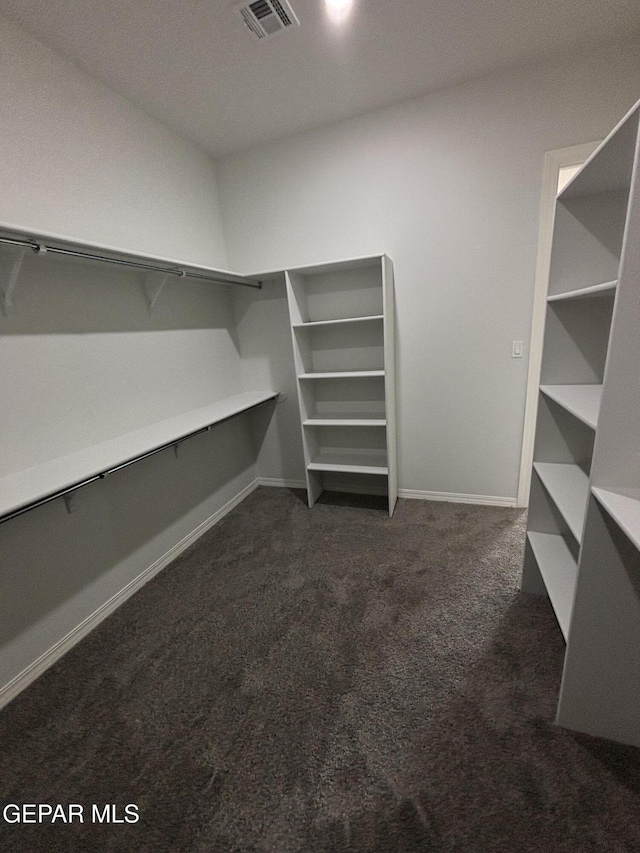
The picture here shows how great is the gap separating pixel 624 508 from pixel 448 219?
2.18m

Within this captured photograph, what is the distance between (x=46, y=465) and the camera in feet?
5.42

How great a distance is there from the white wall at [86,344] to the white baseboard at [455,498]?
5.60 ft

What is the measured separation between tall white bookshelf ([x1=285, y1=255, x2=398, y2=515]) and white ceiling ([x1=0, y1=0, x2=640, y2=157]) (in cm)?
97

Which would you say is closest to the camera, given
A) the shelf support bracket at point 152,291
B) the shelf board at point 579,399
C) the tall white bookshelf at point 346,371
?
the shelf board at point 579,399

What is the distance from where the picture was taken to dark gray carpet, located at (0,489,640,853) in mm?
1074

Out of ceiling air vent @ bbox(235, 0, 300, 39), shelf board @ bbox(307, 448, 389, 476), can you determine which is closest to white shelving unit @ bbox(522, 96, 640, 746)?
shelf board @ bbox(307, 448, 389, 476)

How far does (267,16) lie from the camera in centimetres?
160

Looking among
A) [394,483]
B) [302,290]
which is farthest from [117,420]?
[394,483]

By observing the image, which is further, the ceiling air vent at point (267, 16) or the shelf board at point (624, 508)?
the ceiling air vent at point (267, 16)

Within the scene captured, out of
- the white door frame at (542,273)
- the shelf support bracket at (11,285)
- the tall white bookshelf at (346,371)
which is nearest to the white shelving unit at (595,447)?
the white door frame at (542,273)

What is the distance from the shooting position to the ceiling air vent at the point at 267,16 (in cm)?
154

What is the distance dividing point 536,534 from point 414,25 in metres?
2.56

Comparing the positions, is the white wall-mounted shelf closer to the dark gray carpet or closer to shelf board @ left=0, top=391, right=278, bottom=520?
shelf board @ left=0, top=391, right=278, bottom=520

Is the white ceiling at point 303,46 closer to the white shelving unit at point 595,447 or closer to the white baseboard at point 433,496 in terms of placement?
the white shelving unit at point 595,447
